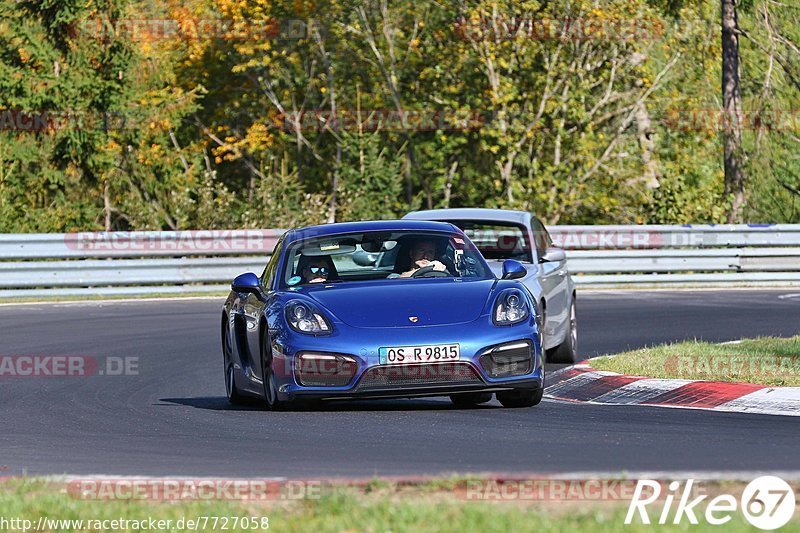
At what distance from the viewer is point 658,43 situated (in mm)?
37031

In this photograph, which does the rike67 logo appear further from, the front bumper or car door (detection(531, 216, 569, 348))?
car door (detection(531, 216, 569, 348))

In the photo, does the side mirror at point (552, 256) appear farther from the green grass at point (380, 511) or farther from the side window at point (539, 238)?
the green grass at point (380, 511)

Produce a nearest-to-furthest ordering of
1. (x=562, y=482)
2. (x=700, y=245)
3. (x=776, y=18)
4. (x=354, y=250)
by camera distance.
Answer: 1. (x=562, y=482)
2. (x=354, y=250)
3. (x=700, y=245)
4. (x=776, y=18)

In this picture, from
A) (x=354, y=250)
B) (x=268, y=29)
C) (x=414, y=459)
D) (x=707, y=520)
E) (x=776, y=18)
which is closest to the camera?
(x=707, y=520)

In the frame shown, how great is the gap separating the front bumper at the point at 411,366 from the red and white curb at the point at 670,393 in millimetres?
1371

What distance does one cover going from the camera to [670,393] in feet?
37.0

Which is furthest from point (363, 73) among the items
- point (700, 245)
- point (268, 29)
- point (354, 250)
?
point (354, 250)

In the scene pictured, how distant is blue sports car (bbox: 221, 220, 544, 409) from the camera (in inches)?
397

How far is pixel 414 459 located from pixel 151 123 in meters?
29.6

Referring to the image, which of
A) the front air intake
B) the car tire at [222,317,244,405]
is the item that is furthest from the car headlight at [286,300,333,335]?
the car tire at [222,317,244,405]

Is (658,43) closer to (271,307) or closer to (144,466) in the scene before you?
(271,307)

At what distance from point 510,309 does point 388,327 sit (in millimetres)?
876

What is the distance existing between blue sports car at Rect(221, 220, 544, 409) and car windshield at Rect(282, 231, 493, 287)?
1 cm

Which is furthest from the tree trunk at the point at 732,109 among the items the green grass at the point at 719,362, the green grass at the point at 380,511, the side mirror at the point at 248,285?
the green grass at the point at 380,511
